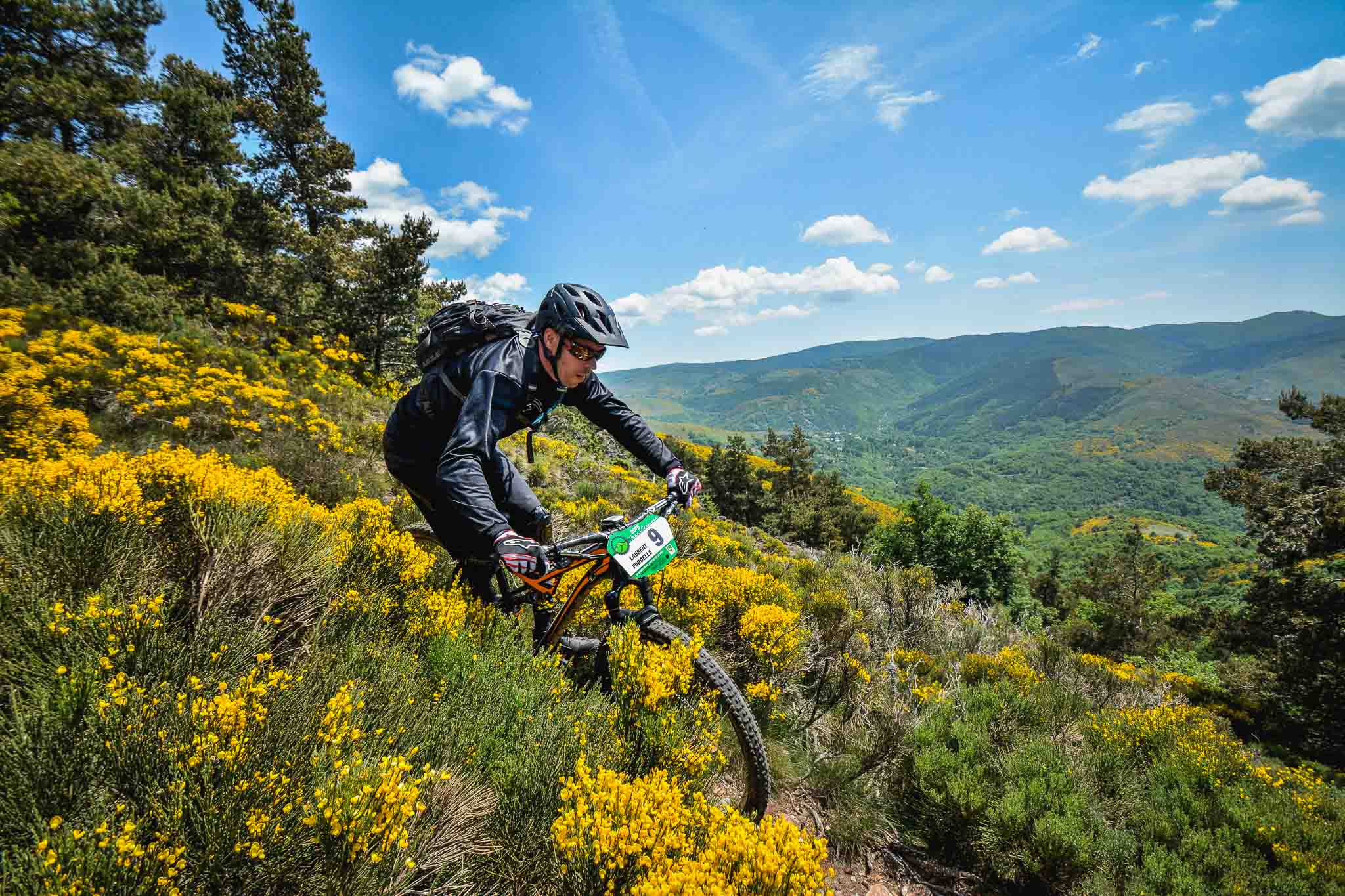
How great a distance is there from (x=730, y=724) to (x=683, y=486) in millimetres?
1427

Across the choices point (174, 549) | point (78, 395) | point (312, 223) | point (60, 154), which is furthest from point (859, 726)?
point (312, 223)

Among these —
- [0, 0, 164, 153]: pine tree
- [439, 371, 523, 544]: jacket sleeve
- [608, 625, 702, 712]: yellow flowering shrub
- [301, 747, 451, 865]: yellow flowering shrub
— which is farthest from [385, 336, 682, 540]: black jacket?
[0, 0, 164, 153]: pine tree

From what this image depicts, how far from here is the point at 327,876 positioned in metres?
1.47

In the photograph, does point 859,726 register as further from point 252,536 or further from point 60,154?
point 60,154

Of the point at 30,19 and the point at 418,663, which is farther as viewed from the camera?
the point at 30,19

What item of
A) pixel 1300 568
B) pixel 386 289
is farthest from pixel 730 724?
pixel 1300 568

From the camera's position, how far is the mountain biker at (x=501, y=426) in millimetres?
2484

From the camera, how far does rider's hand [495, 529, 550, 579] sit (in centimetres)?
232

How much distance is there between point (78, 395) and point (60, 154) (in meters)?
7.65

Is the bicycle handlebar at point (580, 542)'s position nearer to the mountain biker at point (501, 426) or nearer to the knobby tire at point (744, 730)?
the mountain biker at point (501, 426)

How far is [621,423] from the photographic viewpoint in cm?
350

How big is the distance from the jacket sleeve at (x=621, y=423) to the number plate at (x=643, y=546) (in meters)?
0.65

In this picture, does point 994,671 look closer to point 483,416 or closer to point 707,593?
point 707,593

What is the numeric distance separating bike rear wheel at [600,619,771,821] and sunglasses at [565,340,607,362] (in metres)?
1.58
